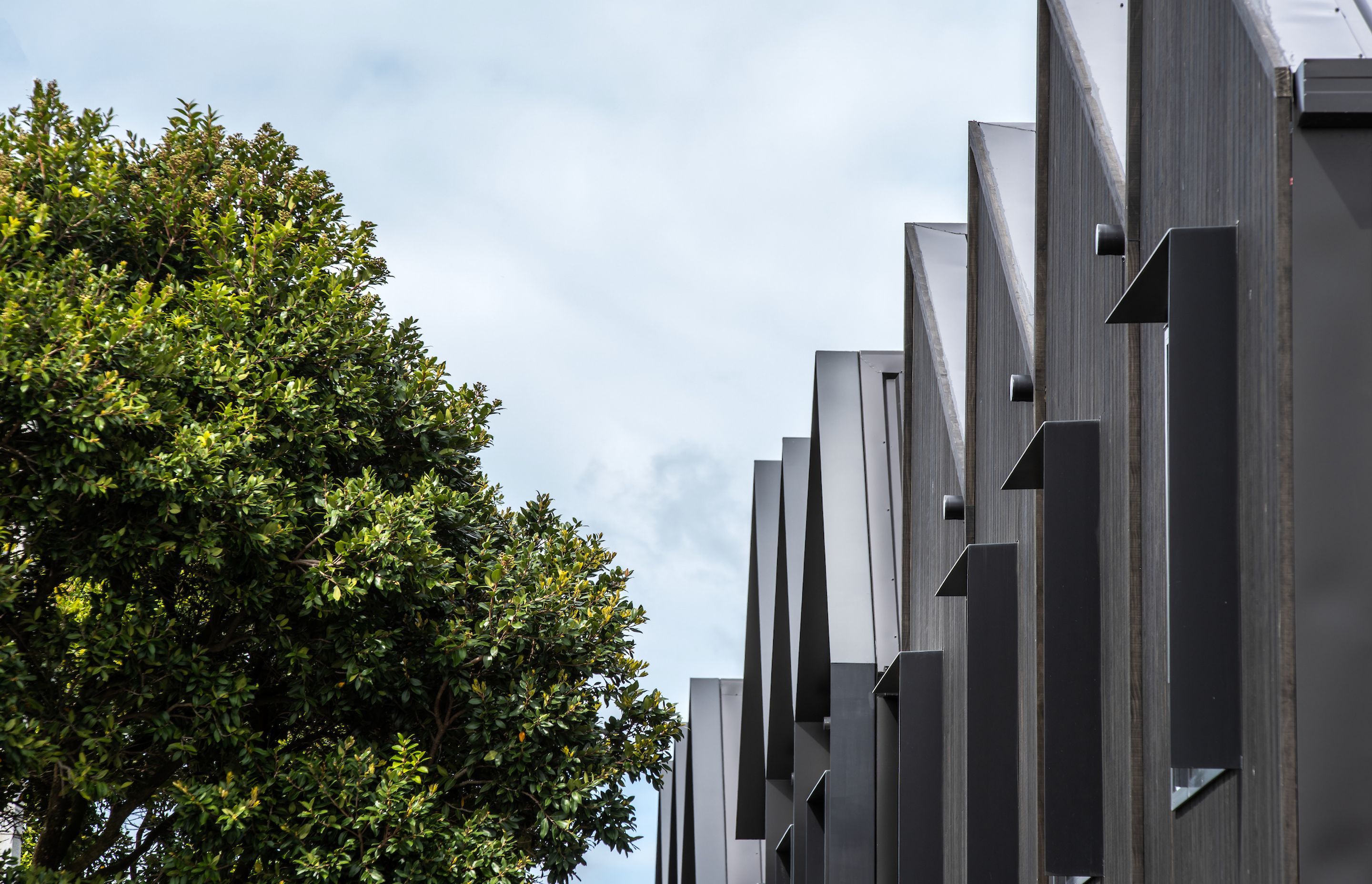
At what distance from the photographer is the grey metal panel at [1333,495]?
6.09 metres

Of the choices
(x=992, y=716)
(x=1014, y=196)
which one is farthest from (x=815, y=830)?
(x=1014, y=196)

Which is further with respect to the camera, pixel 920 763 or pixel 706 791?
pixel 706 791

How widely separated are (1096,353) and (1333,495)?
3856 millimetres

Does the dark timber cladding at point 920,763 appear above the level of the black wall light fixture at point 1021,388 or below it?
below

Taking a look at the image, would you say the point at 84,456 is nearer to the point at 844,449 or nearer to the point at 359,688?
the point at 359,688

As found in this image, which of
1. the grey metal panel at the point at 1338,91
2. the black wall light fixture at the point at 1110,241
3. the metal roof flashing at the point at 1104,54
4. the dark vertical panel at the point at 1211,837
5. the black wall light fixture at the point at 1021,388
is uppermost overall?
the metal roof flashing at the point at 1104,54

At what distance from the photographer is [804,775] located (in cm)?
2122

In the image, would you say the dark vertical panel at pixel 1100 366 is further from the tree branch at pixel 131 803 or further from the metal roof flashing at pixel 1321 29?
the tree branch at pixel 131 803

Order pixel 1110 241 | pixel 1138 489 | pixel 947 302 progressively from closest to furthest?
pixel 1138 489 → pixel 1110 241 → pixel 947 302

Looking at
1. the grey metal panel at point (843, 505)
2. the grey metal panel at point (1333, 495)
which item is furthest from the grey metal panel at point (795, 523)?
the grey metal panel at point (1333, 495)

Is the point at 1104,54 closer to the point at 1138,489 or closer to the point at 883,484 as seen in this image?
the point at 1138,489

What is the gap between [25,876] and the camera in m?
11.4

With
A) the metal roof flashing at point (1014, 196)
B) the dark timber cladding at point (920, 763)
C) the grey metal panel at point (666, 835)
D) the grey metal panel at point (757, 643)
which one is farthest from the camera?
the grey metal panel at point (666, 835)

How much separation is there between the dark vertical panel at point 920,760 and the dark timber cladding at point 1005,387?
6.88ft
